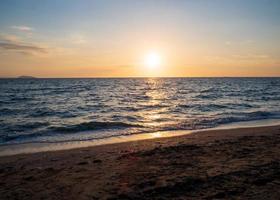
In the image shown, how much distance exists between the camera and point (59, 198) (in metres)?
5.38

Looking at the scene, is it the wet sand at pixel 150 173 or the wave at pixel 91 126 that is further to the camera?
the wave at pixel 91 126

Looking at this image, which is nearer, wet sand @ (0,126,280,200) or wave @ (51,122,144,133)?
wet sand @ (0,126,280,200)

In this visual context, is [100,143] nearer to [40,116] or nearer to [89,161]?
[89,161]

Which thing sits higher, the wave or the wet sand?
the wet sand

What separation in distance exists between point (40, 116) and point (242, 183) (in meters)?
16.4

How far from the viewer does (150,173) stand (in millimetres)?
6562

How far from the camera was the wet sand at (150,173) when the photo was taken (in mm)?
5453

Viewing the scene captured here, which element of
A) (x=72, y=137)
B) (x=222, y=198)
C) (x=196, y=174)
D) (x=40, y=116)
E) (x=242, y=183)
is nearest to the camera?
(x=222, y=198)

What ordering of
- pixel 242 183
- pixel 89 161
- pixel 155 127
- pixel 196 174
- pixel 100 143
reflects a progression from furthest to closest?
pixel 155 127, pixel 100 143, pixel 89 161, pixel 196 174, pixel 242 183

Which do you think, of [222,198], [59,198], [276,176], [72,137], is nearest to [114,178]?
[59,198]

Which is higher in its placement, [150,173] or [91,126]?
[150,173]

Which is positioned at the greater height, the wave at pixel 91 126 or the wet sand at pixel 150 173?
the wet sand at pixel 150 173

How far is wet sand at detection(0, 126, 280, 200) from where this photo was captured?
5.45 m

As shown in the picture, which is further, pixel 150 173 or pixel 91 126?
pixel 91 126
